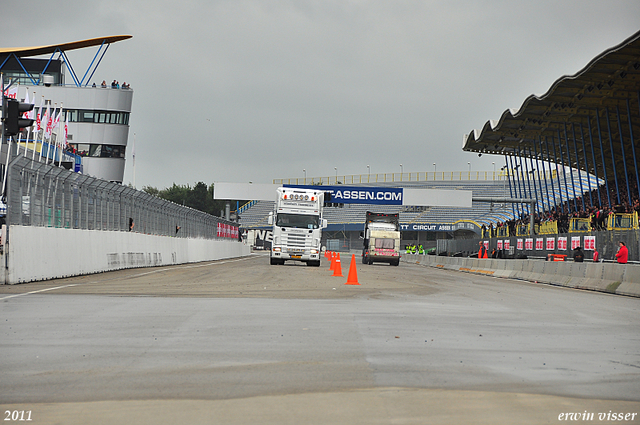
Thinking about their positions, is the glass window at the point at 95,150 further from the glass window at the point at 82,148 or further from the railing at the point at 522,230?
the railing at the point at 522,230

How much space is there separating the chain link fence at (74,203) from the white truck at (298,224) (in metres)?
5.98

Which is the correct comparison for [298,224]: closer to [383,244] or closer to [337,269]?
[337,269]

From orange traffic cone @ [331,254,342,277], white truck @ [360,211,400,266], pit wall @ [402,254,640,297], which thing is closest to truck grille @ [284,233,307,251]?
orange traffic cone @ [331,254,342,277]

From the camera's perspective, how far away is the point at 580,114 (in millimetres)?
52500

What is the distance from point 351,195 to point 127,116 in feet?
100

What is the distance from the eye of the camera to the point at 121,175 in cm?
8406

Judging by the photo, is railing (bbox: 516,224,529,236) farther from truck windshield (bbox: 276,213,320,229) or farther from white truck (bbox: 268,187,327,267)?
truck windshield (bbox: 276,213,320,229)

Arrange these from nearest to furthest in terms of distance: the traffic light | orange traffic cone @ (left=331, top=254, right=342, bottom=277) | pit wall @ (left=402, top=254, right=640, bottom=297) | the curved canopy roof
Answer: the traffic light → pit wall @ (left=402, top=254, right=640, bottom=297) → orange traffic cone @ (left=331, top=254, right=342, bottom=277) → the curved canopy roof

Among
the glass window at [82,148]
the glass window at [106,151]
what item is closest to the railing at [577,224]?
the glass window at [106,151]

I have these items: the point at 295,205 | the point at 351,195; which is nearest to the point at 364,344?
the point at 295,205

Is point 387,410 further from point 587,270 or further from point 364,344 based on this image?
point 587,270

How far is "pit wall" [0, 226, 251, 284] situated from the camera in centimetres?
1788

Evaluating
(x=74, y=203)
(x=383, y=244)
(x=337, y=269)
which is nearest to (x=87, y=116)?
(x=383, y=244)

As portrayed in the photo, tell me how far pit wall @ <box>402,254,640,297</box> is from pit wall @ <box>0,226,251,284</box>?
1575 centimetres
